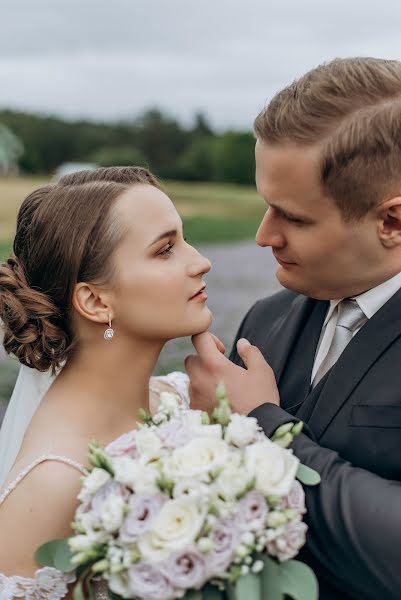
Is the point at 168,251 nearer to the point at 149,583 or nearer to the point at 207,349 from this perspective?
the point at 207,349

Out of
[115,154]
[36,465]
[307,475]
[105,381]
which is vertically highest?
[307,475]

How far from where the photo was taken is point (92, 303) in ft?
11.8

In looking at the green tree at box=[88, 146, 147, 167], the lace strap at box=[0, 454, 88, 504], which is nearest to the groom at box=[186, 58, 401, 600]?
the lace strap at box=[0, 454, 88, 504]

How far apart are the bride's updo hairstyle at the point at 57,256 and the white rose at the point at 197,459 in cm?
120

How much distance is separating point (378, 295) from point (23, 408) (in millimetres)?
1874

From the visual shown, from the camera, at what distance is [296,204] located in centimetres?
331

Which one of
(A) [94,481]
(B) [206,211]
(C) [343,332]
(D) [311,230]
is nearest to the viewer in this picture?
(A) [94,481]

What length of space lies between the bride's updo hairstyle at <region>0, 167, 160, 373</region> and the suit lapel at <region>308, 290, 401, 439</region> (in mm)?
1027

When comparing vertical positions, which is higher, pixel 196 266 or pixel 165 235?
pixel 165 235

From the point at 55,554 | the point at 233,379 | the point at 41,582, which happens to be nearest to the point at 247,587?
the point at 55,554

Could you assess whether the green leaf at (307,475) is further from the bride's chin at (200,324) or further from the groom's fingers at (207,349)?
the bride's chin at (200,324)

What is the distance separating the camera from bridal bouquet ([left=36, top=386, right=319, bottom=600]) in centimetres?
241

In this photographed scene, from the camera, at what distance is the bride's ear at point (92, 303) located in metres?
3.59

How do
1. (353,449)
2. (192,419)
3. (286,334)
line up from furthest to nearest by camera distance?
(286,334)
(353,449)
(192,419)
